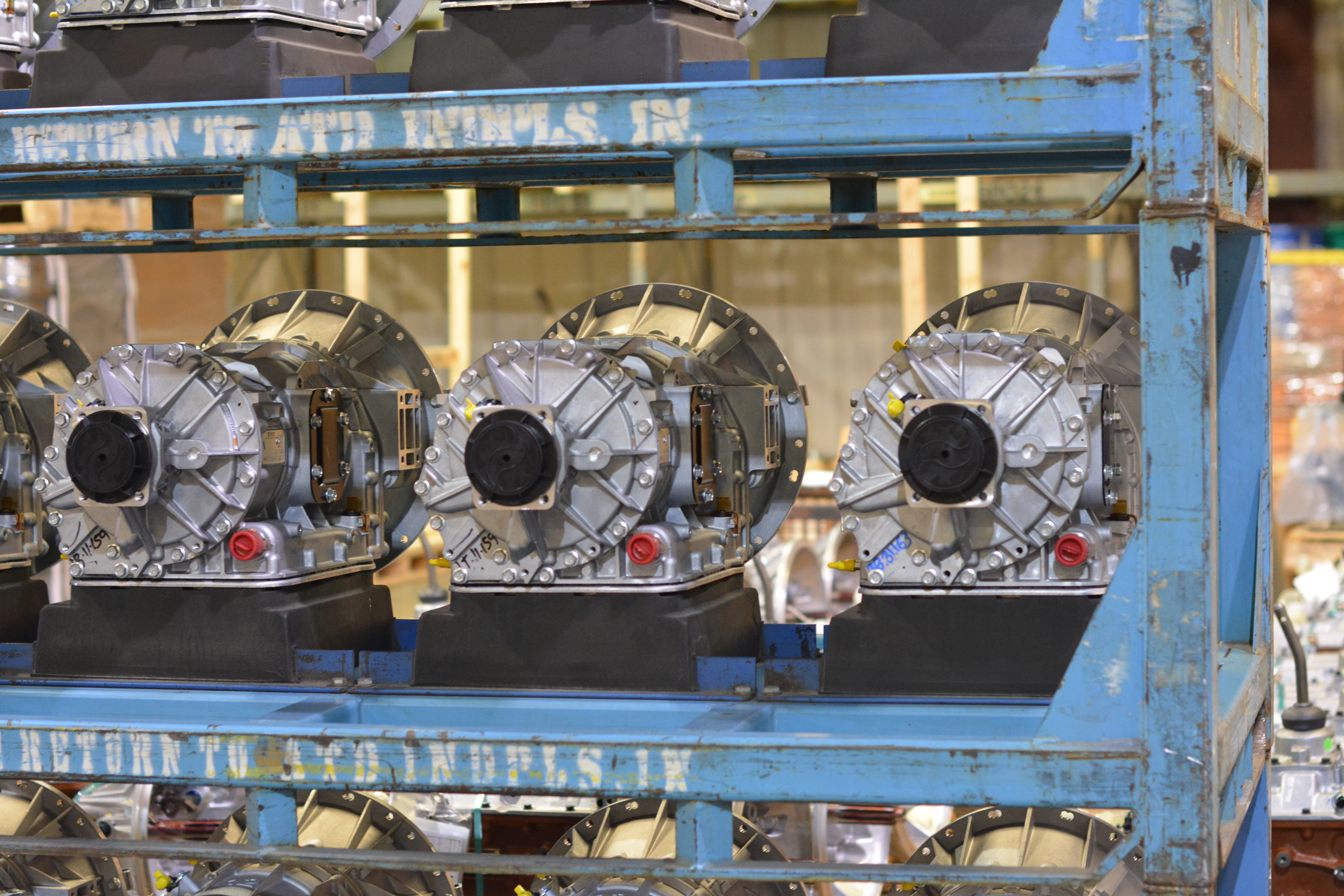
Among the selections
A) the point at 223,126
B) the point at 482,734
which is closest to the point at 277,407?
the point at 223,126

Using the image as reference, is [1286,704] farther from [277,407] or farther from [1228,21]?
[277,407]

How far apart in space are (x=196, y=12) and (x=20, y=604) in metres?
1.52

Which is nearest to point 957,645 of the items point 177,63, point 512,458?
point 512,458

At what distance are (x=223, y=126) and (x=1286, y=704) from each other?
370 centimetres

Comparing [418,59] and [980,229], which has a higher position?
[418,59]

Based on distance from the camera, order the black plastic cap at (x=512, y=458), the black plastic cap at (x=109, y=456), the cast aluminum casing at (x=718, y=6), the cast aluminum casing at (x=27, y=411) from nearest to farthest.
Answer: the cast aluminum casing at (x=718, y=6), the black plastic cap at (x=512, y=458), the black plastic cap at (x=109, y=456), the cast aluminum casing at (x=27, y=411)

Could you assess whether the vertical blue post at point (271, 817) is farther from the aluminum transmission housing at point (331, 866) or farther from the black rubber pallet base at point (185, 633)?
the black rubber pallet base at point (185, 633)

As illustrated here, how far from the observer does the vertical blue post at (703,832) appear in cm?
234

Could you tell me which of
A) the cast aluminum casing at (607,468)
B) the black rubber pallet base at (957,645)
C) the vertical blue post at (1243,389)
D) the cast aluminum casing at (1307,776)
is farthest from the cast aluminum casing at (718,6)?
the cast aluminum casing at (1307,776)

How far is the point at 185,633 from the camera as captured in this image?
117 inches

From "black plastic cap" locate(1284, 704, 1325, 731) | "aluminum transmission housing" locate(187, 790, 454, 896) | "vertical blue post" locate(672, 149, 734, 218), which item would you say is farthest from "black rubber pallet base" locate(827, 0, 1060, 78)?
"black plastic cap" locate(1284, 704, 1325, 731)

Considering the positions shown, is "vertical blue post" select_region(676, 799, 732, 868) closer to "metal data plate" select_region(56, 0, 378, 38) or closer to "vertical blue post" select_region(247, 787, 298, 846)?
"vertical blue post" select_region(247, 787, 298, 846)

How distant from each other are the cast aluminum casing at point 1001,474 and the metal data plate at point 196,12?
125 centimetres

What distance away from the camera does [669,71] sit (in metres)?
2.52
